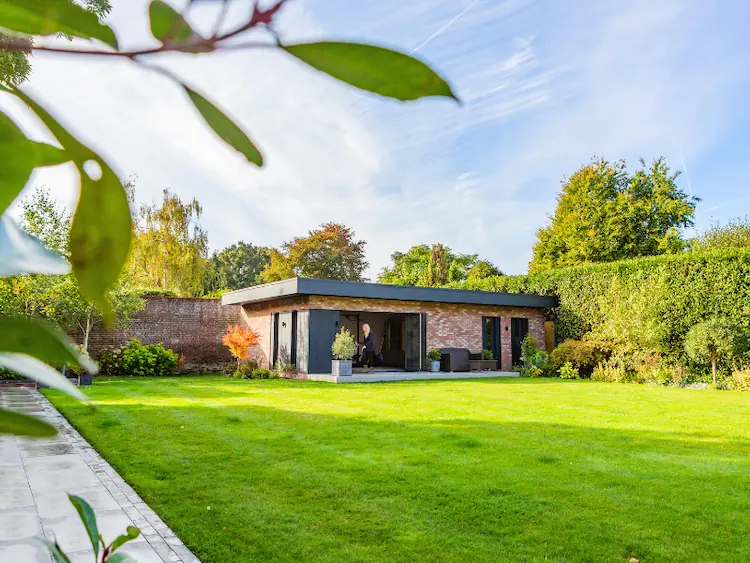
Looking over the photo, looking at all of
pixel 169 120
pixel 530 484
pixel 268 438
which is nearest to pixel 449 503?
pixel 530 484

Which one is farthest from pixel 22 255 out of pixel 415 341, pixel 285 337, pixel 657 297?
pixel 415 341

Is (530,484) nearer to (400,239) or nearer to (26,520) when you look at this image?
(26,520)

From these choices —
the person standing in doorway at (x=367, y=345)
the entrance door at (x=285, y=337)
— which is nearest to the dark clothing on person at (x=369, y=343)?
the person standing in doorway at (x=367, y=345)

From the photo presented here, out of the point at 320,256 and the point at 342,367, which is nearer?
the point at 342,367

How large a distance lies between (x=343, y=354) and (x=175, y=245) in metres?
12.9

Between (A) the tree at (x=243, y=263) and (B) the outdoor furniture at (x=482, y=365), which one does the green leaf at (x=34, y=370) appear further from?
(A) the tree at (x=243, y=263)

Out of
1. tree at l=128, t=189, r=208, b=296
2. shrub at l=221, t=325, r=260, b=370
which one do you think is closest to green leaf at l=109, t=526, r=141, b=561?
shrub at l=221, t=325, r=260, b=370

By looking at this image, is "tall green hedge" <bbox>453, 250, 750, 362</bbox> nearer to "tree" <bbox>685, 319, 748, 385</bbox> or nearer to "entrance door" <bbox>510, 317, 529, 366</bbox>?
"tree" <bbox>685, 319, 748, 385</bbox>

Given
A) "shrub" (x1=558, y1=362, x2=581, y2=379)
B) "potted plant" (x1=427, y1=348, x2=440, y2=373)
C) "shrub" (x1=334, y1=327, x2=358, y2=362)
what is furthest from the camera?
"potted plant" (x1=427, y1=348, x2=440, y2=373)

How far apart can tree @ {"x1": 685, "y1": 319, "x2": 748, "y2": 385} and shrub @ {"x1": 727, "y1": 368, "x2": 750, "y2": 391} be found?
0.38 metres

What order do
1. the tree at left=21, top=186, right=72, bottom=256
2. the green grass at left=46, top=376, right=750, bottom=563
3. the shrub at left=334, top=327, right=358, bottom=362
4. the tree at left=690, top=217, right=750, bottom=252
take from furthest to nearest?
the tree at left=690, top=217, right=750, bottom=252 < the shrub at left=334, top=327, right=358, bottom=362 < the tree at left=21, top=186, right=72, bottom=256 < the green grass at left=46, top=376, right=750, bottom=563

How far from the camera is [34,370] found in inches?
10.9

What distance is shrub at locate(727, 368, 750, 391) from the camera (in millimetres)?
13289

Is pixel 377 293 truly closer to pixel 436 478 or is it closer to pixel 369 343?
pixel 369 343
